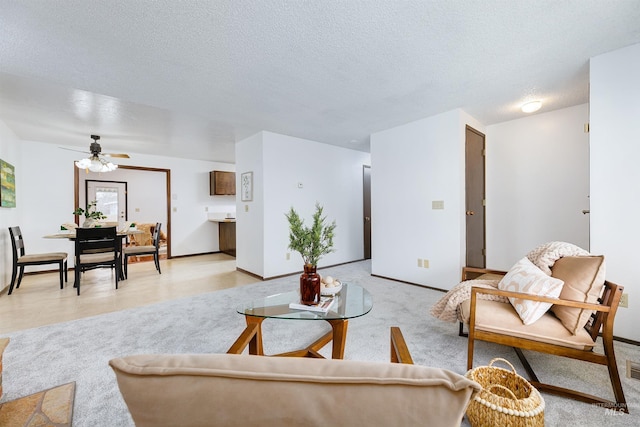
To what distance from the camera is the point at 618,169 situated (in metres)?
2.24

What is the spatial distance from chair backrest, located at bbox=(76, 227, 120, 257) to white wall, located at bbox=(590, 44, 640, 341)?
17.7 ft

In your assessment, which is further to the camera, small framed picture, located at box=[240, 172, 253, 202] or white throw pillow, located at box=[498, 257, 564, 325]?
small framed picture, located at box=[240, 172, 253, 202]

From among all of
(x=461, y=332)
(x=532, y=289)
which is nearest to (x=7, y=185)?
(x=461, y=332)

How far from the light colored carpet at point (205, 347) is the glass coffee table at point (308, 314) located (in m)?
0.29

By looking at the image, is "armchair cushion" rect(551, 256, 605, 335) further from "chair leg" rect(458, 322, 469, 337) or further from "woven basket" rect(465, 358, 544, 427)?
"chair leg" rect(458, 322, 469, 337)

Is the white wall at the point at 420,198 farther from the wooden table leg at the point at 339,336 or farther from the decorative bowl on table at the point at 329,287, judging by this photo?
the wooden table leg at the point at 339,336

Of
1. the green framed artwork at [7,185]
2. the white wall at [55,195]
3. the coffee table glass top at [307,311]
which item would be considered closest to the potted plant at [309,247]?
the coffee table glass top at [307,311]

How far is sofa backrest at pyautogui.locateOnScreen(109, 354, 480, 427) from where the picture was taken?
481mm

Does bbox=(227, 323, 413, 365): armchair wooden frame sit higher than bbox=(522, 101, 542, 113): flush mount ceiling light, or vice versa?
bbox=(522, 101, 542, 113): flush mount ceiling light

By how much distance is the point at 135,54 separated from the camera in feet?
7.09

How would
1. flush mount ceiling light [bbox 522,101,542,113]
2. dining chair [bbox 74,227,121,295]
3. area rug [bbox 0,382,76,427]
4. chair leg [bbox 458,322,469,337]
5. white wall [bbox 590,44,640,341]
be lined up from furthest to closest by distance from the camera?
dining chair [bbox 74,227,121,295] < flush mount ceiling light [bbox 522,101,542,113] < chair leg [bbox 458,322,469,337] < white wall [bbox 590,44,640,341] < area rug [bbox 0,382,76,427]

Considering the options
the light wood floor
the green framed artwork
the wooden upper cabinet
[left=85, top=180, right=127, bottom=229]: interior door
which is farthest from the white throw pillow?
[left=85, top=180, right=127, bottom=229]: interior door

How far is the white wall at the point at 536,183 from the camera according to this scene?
341 centimetres

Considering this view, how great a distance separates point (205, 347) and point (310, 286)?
1064mm
